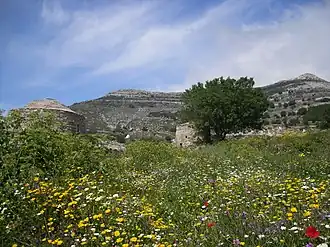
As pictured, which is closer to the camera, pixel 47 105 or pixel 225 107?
pixel 47 105

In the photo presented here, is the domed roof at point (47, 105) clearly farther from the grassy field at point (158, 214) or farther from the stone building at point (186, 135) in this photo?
the grassy field at point (158, 214)

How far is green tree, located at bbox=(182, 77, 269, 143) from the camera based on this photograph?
109 feet

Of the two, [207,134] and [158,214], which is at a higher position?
[207,134]

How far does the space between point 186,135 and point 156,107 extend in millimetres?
48577

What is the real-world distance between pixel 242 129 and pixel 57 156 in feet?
95.1

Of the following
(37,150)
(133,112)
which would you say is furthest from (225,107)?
(133,112)

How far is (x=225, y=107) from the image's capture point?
109 feet

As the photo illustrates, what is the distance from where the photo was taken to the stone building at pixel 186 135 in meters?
35.5

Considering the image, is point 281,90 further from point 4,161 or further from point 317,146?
point 4,161

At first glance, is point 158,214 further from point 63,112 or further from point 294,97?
point 294,97

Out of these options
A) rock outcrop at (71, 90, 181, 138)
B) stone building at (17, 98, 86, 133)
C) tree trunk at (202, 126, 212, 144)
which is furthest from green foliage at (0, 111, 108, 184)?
rock outcrop at (71, 90, 181, 138)

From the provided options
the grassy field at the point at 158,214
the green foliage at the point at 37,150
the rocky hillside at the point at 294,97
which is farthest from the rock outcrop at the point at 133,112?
the grassy field at the point at 158,214

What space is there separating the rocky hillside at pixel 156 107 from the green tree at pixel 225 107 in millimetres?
11425

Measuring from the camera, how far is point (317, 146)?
18.2 m
